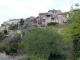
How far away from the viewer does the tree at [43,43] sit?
3133cm

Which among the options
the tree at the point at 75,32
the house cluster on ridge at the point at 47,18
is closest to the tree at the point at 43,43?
the tree at the point at 75,32

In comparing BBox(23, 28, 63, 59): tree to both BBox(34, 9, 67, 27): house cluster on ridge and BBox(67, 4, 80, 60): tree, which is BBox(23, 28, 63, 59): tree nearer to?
BBox(67, 4, 80, 60): tree

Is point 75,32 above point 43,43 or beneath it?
above

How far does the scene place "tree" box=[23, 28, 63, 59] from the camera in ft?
103

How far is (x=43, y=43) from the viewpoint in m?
31.4

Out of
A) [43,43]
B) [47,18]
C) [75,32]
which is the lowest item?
[43,43]

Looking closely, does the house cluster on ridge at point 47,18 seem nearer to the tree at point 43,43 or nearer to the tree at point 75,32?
the tree at point 43,43

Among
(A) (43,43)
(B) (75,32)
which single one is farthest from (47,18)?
(B) (75,32)

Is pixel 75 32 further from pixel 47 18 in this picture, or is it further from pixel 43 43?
pixel 47 18

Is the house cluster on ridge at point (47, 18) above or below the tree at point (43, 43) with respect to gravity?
above

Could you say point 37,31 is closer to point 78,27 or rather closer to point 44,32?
point 44,32

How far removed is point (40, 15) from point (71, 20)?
165ft

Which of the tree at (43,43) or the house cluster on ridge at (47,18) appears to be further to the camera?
the house cluster on ridge at (47,18)

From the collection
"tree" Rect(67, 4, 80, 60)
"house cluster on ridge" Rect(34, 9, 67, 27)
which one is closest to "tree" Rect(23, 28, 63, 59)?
"tree" Rect(67, 4, 80, 60)
